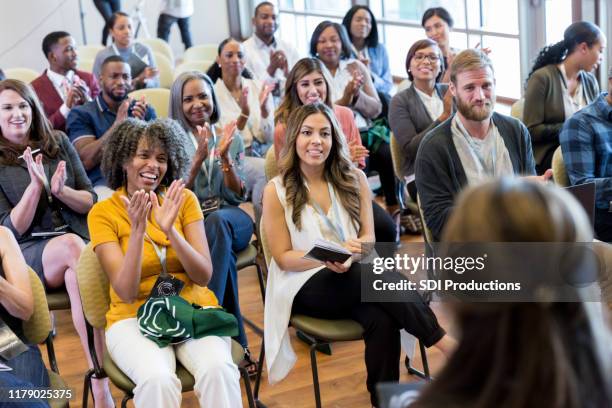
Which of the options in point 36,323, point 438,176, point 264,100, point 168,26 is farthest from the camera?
point 168,26

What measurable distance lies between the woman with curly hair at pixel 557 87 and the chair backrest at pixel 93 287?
2.58 m

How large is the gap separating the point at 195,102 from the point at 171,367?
5.64 ft

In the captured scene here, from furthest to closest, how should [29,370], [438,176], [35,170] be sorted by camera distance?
[35,170], [438,176], [29,370]

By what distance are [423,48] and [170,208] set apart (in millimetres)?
2335

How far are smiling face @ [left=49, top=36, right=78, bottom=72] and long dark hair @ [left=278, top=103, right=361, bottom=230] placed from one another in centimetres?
287

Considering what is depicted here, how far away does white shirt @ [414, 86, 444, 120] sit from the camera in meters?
4.71

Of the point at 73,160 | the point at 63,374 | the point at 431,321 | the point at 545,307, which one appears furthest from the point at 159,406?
the point at 545,307

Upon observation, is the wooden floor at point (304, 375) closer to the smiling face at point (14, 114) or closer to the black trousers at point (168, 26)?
the smiling face at point (14, 114)

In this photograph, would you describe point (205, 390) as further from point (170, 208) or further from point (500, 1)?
point (500, 1)

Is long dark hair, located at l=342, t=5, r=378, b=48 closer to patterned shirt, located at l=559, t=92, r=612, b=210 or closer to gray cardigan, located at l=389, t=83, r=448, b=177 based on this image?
gray cardigan, located at l=389, t=83, r=448, b=177

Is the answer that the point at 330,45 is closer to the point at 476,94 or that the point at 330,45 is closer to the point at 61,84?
the point at 61,84

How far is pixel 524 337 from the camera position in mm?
1133

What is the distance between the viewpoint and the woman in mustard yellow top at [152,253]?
9.06 feet

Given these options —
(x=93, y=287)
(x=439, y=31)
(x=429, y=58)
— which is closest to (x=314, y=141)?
(x=93, y=287)
